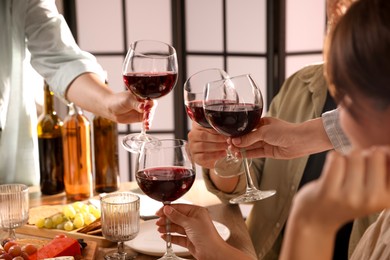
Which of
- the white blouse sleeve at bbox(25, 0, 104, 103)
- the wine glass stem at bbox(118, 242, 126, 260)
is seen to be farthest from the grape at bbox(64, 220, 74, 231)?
the white blouse sleeve at bbox(25, 0, 104, 103)

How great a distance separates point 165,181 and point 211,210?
60 cm

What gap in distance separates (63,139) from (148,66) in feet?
1.57

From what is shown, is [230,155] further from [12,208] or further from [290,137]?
[12,208]

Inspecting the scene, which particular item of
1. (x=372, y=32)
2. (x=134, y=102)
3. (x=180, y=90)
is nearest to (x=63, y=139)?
(x=134, y=102)

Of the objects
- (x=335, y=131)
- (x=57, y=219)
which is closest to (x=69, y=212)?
(x=57, y=219)

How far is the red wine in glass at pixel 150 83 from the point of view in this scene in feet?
5.87

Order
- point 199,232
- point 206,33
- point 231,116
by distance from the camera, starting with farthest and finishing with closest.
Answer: point 206,33 → point 231,116 → point 199,232

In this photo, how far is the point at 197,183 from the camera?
2.41 metres

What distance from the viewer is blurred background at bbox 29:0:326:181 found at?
13.1 feet

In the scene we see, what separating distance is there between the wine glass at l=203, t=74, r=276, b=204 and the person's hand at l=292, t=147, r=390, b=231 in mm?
869

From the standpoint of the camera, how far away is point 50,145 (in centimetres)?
211

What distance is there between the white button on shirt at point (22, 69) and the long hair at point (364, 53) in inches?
61.2

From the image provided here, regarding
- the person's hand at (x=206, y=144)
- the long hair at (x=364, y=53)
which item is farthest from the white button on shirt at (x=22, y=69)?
the long hair at (x=364, y=53)

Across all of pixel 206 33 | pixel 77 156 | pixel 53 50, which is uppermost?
pixel 206 33
